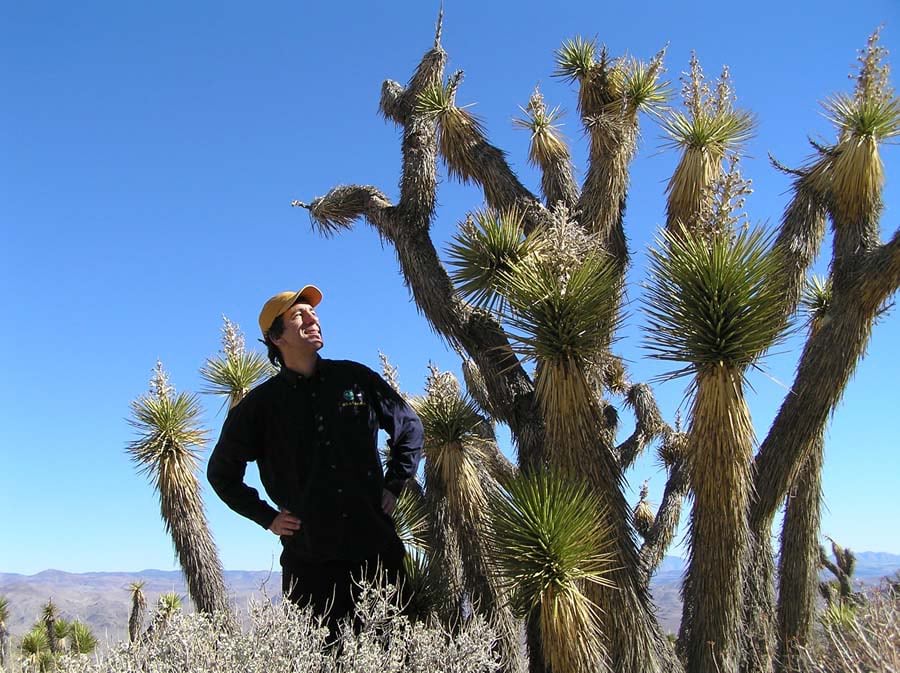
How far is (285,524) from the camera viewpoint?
4.20 meters

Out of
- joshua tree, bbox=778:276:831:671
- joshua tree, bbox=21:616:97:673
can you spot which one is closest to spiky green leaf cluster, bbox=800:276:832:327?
joshua tree, bbox=778:276:831:671

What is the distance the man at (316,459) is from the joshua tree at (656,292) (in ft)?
3.64

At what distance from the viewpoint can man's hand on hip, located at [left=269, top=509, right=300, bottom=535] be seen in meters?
4.20

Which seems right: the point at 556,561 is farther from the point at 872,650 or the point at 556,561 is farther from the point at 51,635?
the point at 51,635

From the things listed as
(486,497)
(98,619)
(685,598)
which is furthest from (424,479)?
(98,619)

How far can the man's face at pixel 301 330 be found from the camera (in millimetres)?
4387

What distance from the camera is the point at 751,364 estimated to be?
486 centimetres

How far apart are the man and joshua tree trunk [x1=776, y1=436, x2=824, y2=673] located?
4279 millimetres

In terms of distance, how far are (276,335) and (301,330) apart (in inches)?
7.6

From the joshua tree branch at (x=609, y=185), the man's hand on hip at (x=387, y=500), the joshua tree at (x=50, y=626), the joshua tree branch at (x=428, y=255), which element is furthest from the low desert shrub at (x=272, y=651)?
the joshua tree at (x=50, y=626)

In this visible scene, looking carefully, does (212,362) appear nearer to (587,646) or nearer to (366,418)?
(366,418)

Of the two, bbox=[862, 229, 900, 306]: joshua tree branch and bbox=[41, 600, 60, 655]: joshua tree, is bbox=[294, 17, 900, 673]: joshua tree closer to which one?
bbox=[862, 229, 900, 306]: joshua tree branch

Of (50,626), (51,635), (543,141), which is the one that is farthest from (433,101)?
(50,626)

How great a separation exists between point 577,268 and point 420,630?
98.5 inches
